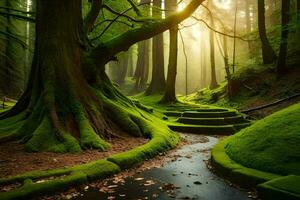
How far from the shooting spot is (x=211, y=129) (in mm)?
16188

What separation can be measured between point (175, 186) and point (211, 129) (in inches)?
376

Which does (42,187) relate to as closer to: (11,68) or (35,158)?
(35,158)

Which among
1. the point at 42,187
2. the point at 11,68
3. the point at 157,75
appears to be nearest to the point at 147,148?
the point at 42,187

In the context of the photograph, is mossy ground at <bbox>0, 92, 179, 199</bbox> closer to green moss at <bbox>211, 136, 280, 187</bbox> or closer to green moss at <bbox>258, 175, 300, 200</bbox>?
green moss at <bbox>211, 136, 280, 187</bbox>

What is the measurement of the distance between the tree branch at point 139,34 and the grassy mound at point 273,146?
501cm

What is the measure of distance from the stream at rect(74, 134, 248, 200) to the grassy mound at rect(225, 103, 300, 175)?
2.83 feet

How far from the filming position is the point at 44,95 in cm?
1060

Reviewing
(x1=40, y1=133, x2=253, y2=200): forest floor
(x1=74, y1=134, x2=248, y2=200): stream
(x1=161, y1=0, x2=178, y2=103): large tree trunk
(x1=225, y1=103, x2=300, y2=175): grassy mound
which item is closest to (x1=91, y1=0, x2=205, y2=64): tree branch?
(x1=40, y1=133, x2=253, y2=200): forest floor

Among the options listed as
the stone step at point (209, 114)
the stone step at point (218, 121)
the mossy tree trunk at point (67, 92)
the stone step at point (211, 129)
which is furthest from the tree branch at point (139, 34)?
the stone step at point (209, 114)

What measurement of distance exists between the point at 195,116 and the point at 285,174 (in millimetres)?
12157

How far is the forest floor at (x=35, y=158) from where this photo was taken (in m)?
7.56

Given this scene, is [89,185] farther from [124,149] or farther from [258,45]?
[258,45]

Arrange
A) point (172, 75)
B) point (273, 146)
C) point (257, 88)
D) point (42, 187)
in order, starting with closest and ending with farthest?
point (42, 187)
point (273, 146)
point (257, 88)
point (172, 75)

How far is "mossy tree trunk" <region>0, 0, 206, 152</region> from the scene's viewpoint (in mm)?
9820
